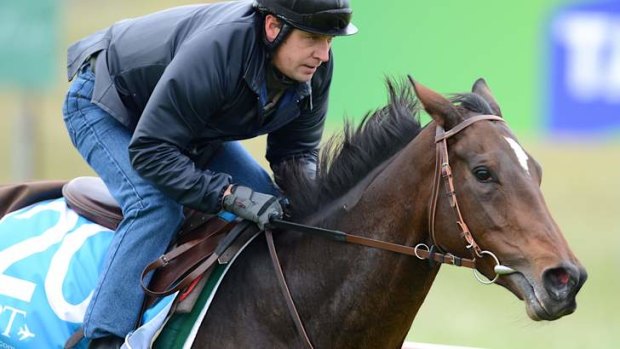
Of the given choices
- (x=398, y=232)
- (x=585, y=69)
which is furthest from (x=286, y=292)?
(x=585, y=69)

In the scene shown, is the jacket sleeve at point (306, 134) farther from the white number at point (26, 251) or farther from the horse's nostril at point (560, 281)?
the horse's nostril at point (560, 281)

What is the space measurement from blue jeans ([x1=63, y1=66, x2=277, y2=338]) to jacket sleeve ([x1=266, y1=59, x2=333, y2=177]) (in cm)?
65

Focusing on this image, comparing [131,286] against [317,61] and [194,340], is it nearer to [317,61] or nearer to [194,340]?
[194,340]

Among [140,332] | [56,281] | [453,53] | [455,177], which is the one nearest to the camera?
[455,177]

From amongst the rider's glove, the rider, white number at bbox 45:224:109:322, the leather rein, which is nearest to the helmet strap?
the rider

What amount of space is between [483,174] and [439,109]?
32 cm

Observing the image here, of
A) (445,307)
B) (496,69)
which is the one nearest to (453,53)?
(496,69)

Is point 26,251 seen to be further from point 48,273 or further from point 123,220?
point 123,220

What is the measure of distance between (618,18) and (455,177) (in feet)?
25.2

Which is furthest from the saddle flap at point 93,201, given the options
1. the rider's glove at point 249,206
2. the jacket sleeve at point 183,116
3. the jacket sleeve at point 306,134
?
the jacket sleeve at point 306,134

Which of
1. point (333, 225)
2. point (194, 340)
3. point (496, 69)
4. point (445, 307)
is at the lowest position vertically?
point (445, 307)

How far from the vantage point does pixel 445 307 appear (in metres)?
10.4

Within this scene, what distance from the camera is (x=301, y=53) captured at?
15.4 ft

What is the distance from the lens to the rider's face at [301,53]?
4.68 m
